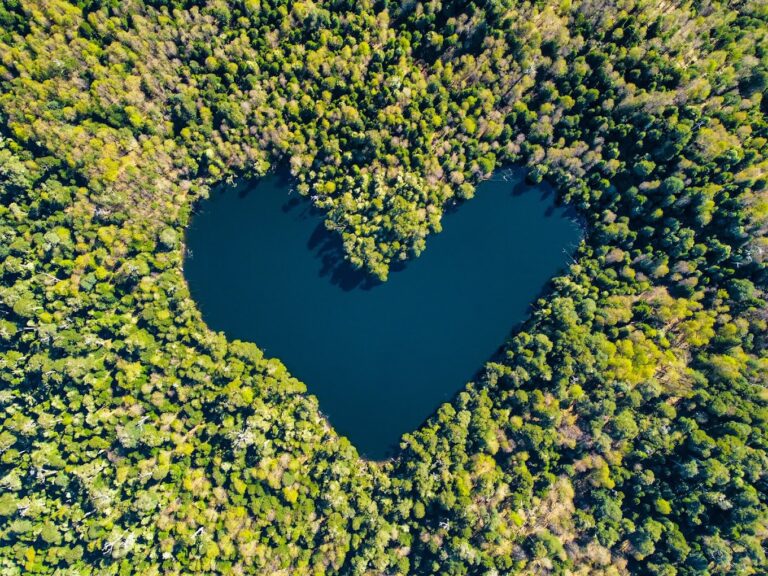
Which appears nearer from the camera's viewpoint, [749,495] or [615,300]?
[749,495]

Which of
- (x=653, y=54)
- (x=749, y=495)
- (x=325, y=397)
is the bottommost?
(x=325, y=397)

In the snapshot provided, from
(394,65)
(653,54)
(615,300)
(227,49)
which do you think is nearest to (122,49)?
(227,49)

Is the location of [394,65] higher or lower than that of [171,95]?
higher

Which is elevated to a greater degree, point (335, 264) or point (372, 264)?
point (372, 264)

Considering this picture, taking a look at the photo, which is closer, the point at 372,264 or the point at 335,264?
the point at 372,264

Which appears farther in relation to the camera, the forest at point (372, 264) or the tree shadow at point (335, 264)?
the tree shadow at point (335, 264)

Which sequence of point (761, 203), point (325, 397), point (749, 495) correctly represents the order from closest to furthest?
point (749, 495)
point (761, 203)
point (325, 397)

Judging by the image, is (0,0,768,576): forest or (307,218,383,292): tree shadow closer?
(0,0,768,576): forest

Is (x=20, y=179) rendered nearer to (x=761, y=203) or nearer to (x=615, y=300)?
(x=615, y=300)
